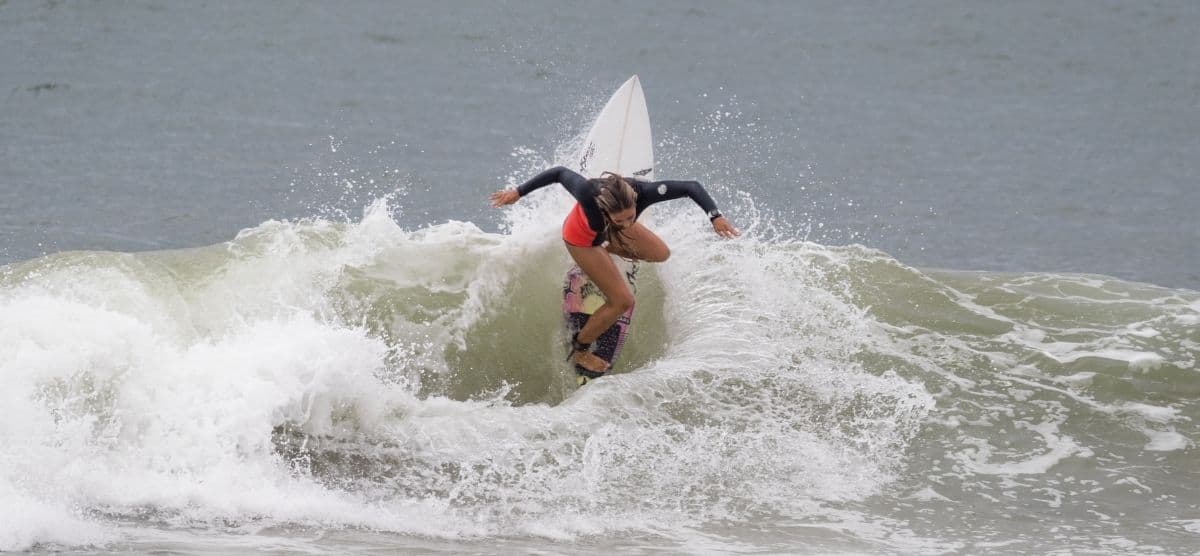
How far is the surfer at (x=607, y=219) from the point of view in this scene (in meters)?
6.56

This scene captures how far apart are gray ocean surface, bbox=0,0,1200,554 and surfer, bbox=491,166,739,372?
43 centimetres

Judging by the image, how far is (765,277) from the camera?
7934 millimetres

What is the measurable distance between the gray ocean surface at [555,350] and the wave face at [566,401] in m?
0.02

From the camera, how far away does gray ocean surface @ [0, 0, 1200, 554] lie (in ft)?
18.1

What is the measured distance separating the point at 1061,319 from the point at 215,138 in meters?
8.93

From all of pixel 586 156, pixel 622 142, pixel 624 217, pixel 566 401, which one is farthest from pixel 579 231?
pixel 622 142

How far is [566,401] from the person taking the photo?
6.55 metres

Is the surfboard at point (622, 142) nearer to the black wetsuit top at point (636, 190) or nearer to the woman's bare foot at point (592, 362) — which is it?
the woman's bare foot at point (592, 362)

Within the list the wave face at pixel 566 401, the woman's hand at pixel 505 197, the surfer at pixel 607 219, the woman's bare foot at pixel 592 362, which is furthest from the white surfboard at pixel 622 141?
the woman's bare foot at pixel 592 362

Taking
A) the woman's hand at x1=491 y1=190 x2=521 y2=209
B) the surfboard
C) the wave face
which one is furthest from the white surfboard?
the woman's hand at x1=491 y1=190 x2=521 y2=209

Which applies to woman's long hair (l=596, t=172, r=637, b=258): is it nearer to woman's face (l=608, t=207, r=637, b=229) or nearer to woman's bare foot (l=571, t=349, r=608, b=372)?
woman's face (l=608, t=207, r=637, b=229)

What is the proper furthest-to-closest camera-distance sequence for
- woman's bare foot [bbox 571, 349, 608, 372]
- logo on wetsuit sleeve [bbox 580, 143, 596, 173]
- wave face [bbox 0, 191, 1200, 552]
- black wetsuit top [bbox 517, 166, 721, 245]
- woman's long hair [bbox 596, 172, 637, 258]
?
logo on wetsuit sleeve [bbox 580, 143, 596, 173], woman's bare foot [bbox 571, 349, 608, 372], black wetsuit top [bbox 517, 166, 721, 245], woman's long hair [bbox 596, 172, 637, 258], wave face [bbox 0, 191, 1200, 552]

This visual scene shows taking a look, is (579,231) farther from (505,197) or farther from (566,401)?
(566,401)

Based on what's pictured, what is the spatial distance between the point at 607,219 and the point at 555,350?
104cm
